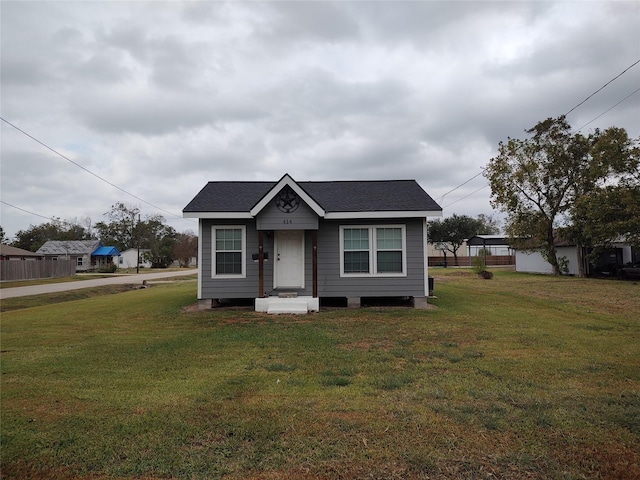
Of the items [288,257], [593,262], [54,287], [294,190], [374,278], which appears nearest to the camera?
[294,190]

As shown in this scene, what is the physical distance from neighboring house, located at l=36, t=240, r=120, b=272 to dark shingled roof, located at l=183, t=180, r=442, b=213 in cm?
5141

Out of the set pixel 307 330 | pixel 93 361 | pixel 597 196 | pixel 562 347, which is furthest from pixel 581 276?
pixel 93 361

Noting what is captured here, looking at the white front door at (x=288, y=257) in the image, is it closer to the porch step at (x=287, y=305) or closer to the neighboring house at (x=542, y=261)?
the porch step at (x=287, y=305)

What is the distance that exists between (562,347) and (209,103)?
13.9 meters

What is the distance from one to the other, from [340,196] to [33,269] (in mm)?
31169

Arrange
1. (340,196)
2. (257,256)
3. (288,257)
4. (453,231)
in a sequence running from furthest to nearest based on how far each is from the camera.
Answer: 1. (453,231)
2. (340,196)
3. (288,257)
4. (257,256)

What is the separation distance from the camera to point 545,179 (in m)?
28.5

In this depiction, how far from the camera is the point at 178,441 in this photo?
3451mm

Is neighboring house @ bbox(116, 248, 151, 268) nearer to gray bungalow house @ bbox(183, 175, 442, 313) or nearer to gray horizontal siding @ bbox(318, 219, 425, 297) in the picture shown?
gray bungalow house @ bbox(183, 175, 442, 313)

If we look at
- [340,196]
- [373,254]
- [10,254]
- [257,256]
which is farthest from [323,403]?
[10,254]

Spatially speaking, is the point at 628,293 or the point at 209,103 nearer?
the point at 209,103

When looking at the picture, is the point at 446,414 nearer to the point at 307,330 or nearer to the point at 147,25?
the point at 307,330

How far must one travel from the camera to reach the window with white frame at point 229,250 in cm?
1223

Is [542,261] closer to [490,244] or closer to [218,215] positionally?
[490,244]
